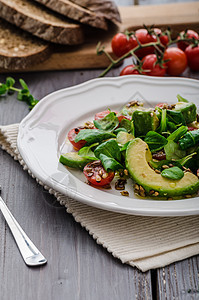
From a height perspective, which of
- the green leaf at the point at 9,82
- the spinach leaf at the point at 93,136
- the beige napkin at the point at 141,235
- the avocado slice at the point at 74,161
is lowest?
the green leaf at the point at 9,82

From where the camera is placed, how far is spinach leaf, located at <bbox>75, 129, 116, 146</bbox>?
195 cm

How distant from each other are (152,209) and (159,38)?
1.87 meters

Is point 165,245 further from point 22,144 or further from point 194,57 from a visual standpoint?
point 194,57

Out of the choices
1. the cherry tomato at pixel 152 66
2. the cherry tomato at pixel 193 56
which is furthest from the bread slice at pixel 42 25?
the cherry tomato at pixel 193 56

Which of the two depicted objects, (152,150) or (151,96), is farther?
(151,96)

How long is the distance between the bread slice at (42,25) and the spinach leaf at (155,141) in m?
1.62

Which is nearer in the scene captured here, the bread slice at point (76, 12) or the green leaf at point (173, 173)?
the green leaf at point (173, 173)

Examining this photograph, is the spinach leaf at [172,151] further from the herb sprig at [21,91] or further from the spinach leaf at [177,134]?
the herb sprig at [21,91]

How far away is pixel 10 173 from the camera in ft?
7.02

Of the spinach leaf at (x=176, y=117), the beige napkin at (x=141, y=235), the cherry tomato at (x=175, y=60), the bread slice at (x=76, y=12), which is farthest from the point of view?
the bread slice at (x=76, y=12)

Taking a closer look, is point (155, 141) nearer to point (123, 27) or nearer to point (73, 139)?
point (73, 139)

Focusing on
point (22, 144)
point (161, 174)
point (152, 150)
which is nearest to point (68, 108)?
point (22, 144)

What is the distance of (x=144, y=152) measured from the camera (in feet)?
5.90

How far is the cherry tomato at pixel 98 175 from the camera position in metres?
1.76
